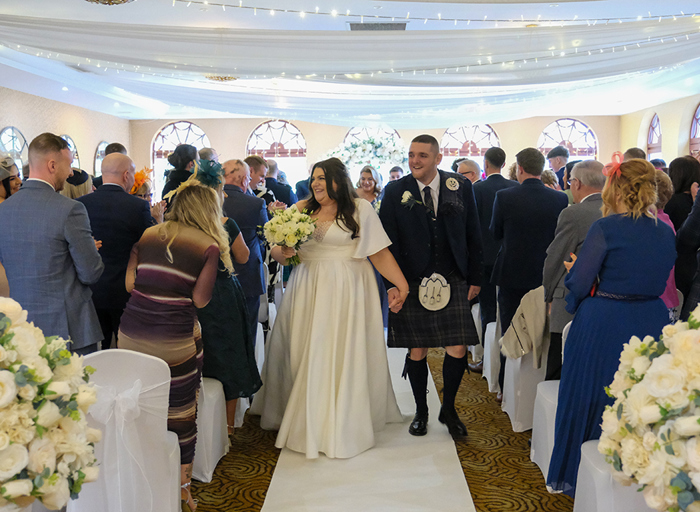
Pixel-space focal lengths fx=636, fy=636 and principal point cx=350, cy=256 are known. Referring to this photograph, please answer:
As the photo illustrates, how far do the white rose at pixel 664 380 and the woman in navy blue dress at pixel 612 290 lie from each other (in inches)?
49.9

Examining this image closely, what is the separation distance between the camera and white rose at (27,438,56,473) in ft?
4.92

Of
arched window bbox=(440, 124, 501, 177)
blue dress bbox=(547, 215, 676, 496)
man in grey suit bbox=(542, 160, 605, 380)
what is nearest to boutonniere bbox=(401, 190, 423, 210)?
man in grey suit bbox=(542, 160, 605, 380)

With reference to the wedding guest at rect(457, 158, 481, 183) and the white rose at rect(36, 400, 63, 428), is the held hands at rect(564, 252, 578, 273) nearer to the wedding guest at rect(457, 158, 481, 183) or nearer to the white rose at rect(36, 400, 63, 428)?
the white rose at rect(36, 400, 63, 428)

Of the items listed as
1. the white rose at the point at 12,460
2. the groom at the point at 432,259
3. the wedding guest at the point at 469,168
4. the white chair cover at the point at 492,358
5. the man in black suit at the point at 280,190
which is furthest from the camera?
the man in black suit at the point at 280,190

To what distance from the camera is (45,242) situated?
10.3 ft

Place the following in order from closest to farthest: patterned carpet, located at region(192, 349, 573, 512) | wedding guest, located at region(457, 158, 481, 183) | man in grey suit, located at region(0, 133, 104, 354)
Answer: man in grey suit, located at region(0, 133, 104, 354)
patterned carpet, located at region(192, 349, 573, 512)
wedding guest, located at region(457, 158, 481, 183)

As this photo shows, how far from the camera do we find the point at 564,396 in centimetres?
300

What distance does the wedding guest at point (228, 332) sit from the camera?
3.64 meters

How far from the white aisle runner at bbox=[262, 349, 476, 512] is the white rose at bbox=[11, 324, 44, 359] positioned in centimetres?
193

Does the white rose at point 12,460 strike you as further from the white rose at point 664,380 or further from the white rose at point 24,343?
the white rose at point 664,380

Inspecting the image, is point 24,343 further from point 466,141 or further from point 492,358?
point 466,141

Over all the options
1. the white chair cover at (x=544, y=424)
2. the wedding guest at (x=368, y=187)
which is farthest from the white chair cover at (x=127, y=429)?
the wedding guest at (x=368, y=187)

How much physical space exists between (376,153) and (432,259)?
551 cm

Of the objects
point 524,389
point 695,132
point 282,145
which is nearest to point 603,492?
point 524,389
